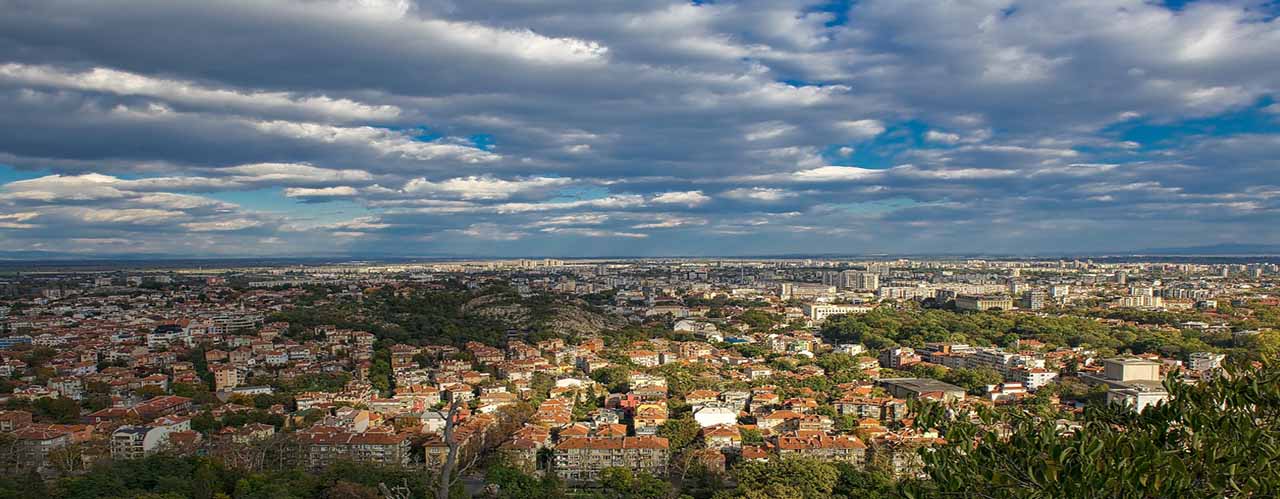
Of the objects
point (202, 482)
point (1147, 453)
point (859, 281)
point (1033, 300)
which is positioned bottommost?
point (202, 482)

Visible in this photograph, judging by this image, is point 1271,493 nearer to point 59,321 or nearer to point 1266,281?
point 59,321

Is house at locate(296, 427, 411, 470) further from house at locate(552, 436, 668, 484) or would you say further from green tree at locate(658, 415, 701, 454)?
green tree at locate(658, 415, 701, 454)

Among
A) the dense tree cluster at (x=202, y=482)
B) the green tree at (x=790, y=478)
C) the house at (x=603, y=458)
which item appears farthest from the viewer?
the house at (x=603, y=458)

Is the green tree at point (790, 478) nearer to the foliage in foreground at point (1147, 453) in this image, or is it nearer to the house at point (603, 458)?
the house at point (603, 458)

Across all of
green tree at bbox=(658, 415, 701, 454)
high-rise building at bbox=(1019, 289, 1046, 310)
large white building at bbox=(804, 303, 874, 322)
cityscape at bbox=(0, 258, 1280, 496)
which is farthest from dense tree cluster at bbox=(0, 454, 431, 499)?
high-rise building at bbox=(1019, 289, 1046, 310)

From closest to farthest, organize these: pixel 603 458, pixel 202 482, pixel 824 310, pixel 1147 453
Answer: pixel 1147 453, pixel 202 482, pixel 603 458, pixel 824 310

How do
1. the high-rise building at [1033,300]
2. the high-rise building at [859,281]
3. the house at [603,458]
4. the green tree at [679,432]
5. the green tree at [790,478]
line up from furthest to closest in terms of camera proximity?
the high-rise building at [859,281] < the high-rise building at [1033,300] < the green tree at [679,432] < the house at [603,458] < the green tree at [790,478]

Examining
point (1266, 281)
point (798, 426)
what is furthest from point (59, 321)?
point (1266, 281)

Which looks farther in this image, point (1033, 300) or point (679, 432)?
point (1033, 300)

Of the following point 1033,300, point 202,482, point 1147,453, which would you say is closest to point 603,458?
point 202,482

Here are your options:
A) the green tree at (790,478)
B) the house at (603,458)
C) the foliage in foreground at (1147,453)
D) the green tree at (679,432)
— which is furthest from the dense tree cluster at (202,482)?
the foliage in foreground at (1147,453)

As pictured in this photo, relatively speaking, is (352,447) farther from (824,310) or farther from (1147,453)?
(824,310)

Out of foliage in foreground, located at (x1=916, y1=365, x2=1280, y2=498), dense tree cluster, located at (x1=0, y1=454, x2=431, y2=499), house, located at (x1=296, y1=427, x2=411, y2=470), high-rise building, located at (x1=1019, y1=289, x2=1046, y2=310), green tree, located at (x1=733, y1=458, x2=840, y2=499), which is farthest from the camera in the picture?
high-rise building, located at (x1=1019, y1=289, x2=1046, y2=310)
